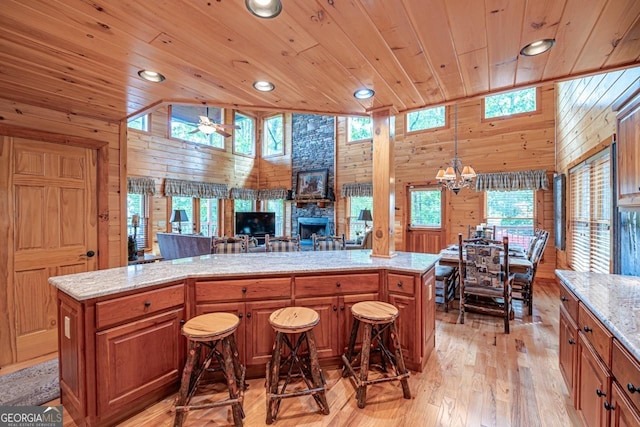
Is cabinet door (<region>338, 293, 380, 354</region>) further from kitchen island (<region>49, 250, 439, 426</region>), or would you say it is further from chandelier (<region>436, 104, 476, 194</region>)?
chandelier (<region>436, 104, 476, 194</region>)

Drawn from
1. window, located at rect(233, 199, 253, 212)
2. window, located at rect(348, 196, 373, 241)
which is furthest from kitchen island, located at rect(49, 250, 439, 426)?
window, located at rect(233, 199, 253, 212)

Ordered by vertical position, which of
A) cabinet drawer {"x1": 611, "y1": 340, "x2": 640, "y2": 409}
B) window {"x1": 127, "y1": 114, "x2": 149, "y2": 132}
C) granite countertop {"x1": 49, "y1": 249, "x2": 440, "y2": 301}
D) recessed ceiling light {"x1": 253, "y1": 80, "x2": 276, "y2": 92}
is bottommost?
cabinet drawer {"x1": 611, "y1": 340, "x2": 640, "y2": 409}

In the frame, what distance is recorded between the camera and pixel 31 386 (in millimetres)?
2250

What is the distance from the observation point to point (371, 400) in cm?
207

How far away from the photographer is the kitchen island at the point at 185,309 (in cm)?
172

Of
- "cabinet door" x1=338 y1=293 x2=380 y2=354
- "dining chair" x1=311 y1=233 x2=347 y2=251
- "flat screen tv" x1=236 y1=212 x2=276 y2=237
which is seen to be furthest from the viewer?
"flat screen tv" x1=236 y1=212 x2=276 y2=237

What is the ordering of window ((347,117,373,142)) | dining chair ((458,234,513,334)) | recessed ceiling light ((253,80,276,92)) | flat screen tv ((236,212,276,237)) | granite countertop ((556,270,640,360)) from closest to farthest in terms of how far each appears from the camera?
granite countertop ((556,270,640,360)), recessed ceiling light ((253,80,276,92)), dining chair ((458,234,513,334)), window ((347,117,373,142)), flat screen tv ((236,212,276,237))

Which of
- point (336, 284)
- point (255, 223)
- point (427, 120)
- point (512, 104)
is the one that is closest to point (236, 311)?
point (336, 284)

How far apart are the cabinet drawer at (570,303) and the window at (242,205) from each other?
8092mm

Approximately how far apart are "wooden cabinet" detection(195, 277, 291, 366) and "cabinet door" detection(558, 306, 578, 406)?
1.91m

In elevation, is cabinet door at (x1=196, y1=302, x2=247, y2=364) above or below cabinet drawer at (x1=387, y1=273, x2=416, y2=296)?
below

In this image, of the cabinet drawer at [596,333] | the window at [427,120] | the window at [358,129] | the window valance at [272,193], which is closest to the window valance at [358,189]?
the window at [358,129]

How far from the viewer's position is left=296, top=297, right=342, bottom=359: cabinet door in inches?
93.0

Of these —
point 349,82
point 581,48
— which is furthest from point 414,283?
point 581,48
